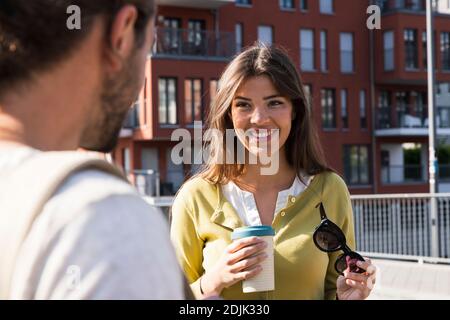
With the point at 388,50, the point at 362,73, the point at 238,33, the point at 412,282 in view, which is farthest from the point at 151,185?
the point at 412,282

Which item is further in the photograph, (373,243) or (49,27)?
(373,243)

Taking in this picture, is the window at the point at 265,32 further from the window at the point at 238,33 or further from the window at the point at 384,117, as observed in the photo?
the window at the point at 384,117

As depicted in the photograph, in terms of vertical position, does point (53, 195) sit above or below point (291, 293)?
above

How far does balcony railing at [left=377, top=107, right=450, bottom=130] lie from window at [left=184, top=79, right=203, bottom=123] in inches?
399

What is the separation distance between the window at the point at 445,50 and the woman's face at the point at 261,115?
33.7m

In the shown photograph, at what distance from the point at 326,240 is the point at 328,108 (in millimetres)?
32559

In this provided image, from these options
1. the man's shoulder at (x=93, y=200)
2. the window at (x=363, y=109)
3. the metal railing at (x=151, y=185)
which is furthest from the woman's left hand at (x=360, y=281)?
the window at (x=363, y=109)

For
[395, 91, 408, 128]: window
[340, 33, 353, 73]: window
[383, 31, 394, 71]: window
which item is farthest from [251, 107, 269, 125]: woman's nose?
[383, 31, 394, 71]: window

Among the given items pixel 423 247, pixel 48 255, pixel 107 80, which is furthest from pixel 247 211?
pixel 423 247

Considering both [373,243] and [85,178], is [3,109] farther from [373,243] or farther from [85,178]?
[373,243]

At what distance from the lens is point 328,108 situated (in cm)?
3450

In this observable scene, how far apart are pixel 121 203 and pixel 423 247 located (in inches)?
411

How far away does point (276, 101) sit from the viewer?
282 cm

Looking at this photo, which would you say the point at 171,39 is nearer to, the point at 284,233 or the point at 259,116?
the point at 259,116
